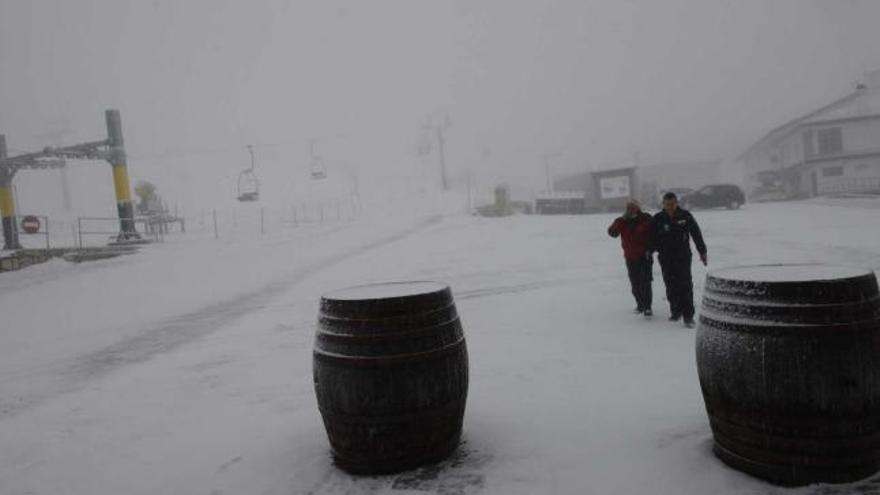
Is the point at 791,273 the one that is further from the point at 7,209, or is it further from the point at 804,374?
the point at 7,209

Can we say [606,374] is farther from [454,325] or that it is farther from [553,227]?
[553,227]

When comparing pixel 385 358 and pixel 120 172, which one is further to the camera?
pixel 120 172

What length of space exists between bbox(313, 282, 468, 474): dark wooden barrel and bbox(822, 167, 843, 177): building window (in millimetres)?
49474

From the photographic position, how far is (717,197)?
107ft

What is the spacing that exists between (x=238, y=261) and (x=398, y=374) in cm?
1658

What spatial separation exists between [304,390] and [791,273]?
13.9 feet

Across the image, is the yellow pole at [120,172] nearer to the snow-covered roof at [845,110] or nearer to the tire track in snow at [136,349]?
the tire track in snow at [136,349]

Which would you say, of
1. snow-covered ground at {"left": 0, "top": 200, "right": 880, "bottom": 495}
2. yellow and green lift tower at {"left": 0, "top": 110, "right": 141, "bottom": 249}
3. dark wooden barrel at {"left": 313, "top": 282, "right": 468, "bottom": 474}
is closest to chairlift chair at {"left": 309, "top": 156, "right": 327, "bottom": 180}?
yellow and green lift tower at {"left": 0, "top": 110, "right": 141, "bottom": 249}

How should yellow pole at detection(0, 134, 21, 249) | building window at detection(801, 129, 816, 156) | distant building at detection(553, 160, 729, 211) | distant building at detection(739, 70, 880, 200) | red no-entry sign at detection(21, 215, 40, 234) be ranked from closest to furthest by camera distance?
1. red no-entry sign at detection(21, 215, 40, 234)
2. yellow pole at detection(0, 134, 21, 249)
3. distant building at detection(553, 160, 729, 211)
4. distant building at detection(739, 70, 880, 200)
5. building window at detection(801, 129, 816, 156)

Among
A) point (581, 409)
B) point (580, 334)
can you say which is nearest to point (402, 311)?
point (581, 409)

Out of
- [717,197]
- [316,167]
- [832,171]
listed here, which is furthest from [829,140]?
[316,167]

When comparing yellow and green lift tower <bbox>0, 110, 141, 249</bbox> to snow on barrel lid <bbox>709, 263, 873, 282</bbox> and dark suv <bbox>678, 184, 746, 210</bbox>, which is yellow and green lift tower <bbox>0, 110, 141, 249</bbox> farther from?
dark suv <bbox>678, 184, 746, 210</bbox>

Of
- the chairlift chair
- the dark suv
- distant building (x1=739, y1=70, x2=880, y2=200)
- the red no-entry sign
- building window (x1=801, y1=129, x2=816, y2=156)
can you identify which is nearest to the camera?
the red no-entry sign

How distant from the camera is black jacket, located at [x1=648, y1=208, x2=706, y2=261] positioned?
7250 mm
